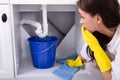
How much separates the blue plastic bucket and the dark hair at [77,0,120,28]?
498mm

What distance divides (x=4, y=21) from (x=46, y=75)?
47cm

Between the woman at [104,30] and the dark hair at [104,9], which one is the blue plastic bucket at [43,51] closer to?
the woman at [104,30]

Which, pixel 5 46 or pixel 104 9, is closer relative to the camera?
pixel 104 9

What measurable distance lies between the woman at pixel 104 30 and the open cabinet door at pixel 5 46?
0.46 m

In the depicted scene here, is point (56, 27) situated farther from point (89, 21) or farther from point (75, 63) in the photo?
point (89, 21)

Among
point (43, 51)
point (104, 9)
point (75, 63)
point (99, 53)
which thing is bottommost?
point (75, 63)

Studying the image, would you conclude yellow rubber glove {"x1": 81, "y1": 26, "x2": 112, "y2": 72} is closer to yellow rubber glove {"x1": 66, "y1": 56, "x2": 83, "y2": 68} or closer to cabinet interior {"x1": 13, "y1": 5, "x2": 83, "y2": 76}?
yellow rubber glove {"x1": 66, "y1": 56, "x2": 83, "y2": 68}

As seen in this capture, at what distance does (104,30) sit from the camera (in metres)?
1.15

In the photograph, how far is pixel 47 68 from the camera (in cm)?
154

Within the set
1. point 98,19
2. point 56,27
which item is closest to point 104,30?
point 98,19

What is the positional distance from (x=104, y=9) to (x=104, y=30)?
16 cm

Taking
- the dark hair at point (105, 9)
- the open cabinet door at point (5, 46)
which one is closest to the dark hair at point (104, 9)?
the dark hair at point (105, 9)

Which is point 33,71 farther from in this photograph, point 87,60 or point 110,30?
point 110,30

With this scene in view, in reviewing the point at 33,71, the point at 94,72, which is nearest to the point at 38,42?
the point at 33,71
